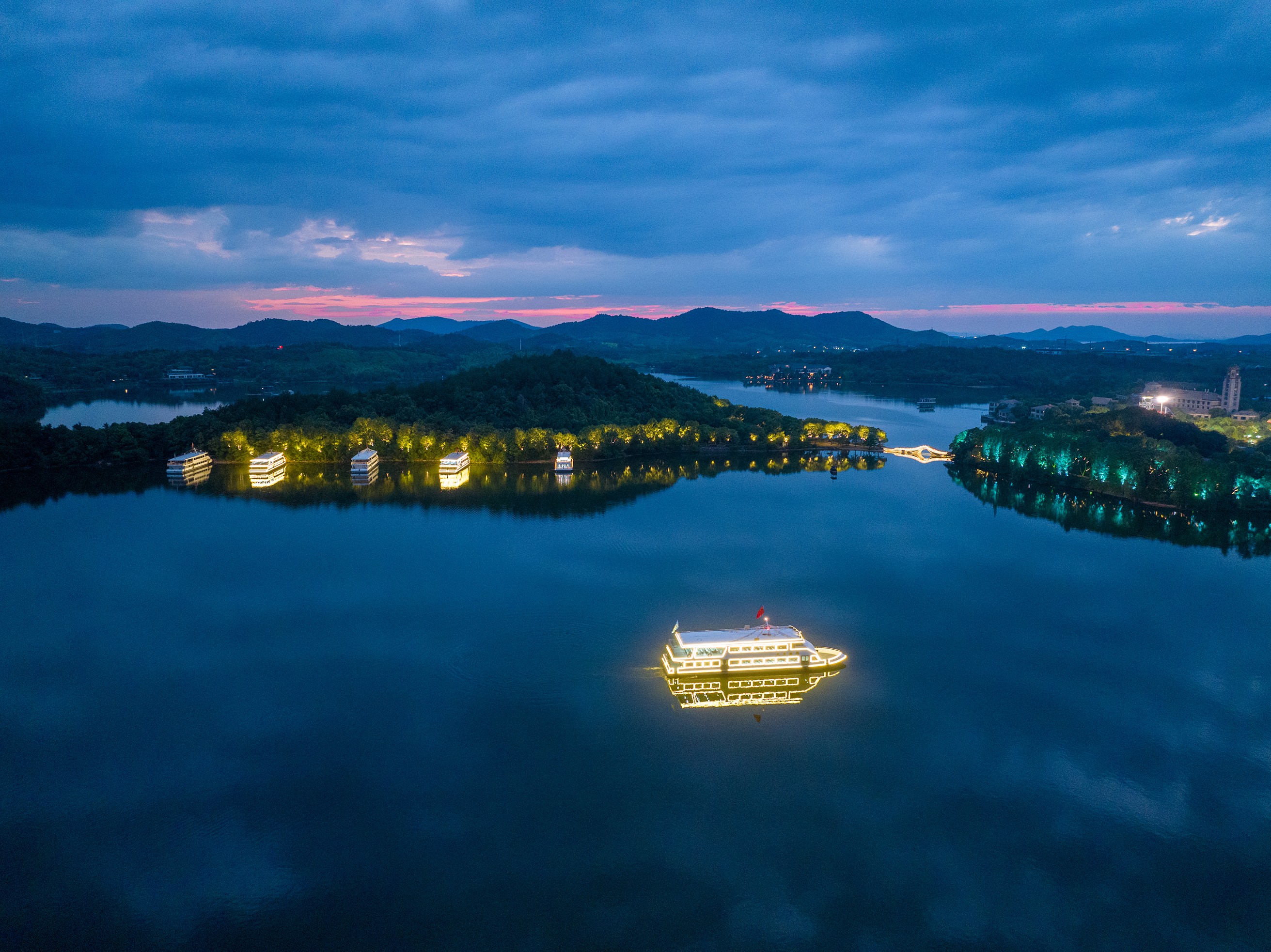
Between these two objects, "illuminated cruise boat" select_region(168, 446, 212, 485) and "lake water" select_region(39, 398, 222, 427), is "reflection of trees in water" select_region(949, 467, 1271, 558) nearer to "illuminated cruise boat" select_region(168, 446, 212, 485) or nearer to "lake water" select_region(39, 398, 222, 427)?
"illuminated cruise boat" select_region(168, 446, 212, 485)

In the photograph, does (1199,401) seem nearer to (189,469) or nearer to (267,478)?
(267,478)

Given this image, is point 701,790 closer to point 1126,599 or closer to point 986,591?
point 986,591

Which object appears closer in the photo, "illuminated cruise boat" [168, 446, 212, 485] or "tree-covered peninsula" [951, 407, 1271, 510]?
"tree-covered peninsula" [951, 407, 1271, 510]

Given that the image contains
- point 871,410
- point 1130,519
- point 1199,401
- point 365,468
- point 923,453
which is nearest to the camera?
point 1130,519

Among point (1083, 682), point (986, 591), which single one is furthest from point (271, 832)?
point (986, 591)

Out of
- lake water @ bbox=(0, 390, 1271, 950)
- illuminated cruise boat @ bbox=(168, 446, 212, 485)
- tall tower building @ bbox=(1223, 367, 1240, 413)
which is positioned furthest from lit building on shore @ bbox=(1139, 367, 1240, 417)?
illuminated cruise boat @ bbox=(168, 446, 212, 485)

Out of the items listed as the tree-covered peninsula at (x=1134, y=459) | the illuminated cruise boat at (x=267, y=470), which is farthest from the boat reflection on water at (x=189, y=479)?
the tree-covered peninsula at (x=1134, y=459)

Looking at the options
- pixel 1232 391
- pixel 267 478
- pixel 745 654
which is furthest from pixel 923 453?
pixel 267 478
